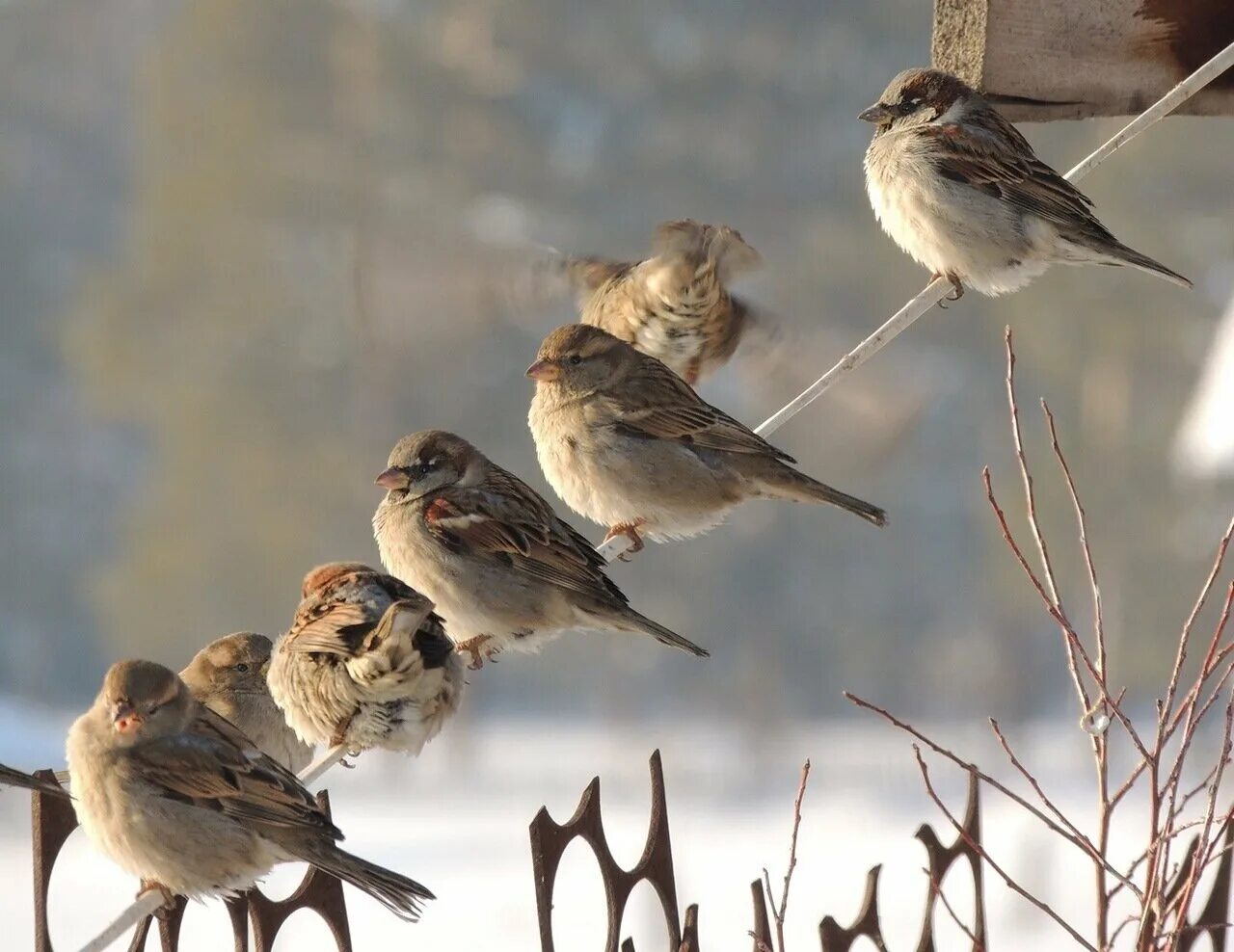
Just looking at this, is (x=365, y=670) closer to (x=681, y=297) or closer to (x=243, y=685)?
(x=243, y=685)

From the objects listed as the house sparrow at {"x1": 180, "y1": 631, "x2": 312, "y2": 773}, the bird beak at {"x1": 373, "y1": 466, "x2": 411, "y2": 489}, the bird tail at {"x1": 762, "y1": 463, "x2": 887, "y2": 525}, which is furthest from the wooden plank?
the house sparrow at {"x1": 180, "y1": 631, "x2": 312, "y2": 773}

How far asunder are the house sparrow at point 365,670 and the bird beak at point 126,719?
12.4 inches

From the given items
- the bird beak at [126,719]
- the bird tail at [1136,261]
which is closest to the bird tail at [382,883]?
the bird beak at [126,719]

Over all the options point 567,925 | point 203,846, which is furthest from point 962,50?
point 567,925

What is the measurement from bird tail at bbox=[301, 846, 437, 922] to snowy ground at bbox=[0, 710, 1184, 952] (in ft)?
34.7

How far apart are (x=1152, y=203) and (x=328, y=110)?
Result: 13323 millimetres

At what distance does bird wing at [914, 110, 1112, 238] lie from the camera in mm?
3562

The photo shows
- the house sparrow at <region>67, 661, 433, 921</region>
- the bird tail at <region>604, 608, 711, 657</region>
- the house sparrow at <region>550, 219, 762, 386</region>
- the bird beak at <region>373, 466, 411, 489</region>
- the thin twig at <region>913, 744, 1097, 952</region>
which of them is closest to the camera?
the thin twig at <region>913, 744, 1097, 952</region>

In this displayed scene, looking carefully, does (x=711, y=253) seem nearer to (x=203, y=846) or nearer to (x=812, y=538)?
(x=203, y=846)

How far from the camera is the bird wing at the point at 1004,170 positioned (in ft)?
11.7

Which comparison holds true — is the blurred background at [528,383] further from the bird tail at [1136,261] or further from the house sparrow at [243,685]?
the bird tail at [1136,261]

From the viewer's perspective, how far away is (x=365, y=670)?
112 inches

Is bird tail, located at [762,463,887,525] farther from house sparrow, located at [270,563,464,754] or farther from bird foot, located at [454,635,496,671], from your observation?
house sparrow, located at [270,563,464,754]

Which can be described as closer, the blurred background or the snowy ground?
the snowy ground
